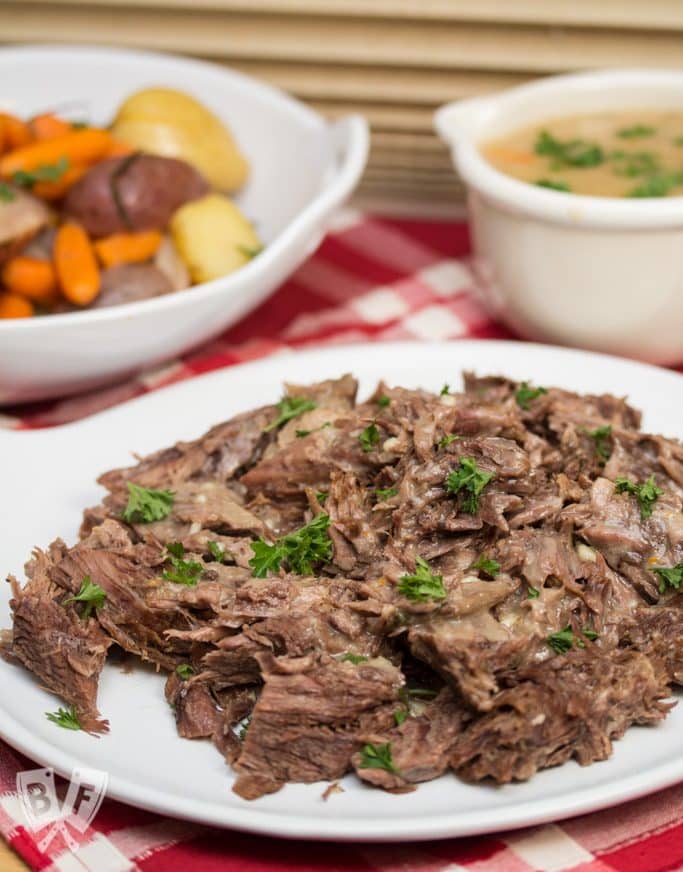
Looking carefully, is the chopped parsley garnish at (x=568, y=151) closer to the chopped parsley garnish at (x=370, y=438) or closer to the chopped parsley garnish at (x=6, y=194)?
the chopped parsley garnish at (x=370, y=438)

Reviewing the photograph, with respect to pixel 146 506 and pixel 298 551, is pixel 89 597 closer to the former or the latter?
pixel 146 506

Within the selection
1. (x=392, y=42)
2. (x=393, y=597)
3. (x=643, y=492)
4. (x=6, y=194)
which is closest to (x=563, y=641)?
(x=393, y=597)

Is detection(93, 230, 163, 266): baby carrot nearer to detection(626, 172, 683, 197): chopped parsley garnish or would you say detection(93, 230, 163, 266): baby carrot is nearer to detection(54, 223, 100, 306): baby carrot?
detection(54, 223, 100, 306): baby carrot

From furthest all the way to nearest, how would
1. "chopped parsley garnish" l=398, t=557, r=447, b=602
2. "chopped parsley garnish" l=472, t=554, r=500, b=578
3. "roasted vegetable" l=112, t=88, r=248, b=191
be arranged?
1. "roasted vegetable" l=112, t=88, r=248, b=191
2. "chopped parsley garnish" l=472, t=554, r=500, b=578
3. "chopped parsley garnish" l=398, t=557, r=447, b=602

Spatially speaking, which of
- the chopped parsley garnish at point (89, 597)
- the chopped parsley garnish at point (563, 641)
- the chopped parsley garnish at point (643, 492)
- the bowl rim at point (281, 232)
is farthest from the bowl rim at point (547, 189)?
the chopped parsley garnish at point (89, 597)

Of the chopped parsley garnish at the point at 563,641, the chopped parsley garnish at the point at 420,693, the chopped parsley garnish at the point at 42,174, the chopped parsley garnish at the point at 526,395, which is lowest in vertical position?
the chopped parsley garnish at the point at 420,693

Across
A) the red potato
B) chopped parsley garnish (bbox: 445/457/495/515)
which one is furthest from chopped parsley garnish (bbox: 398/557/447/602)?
the red potato

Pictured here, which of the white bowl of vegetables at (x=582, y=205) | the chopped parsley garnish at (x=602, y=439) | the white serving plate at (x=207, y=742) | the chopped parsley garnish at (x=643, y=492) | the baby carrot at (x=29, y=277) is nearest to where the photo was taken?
the white serving plate at (x=207, y=742)
